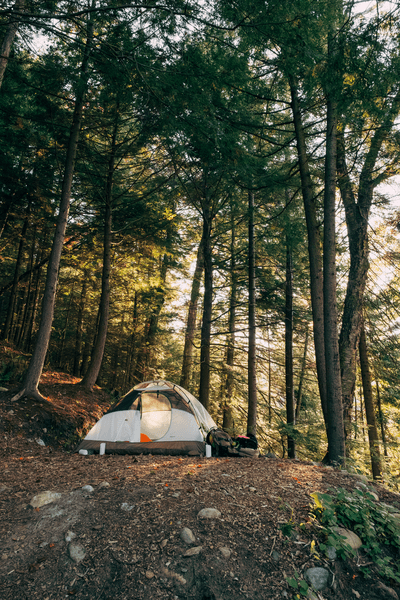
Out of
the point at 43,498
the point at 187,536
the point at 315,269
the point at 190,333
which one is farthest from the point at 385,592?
the point at 190,333

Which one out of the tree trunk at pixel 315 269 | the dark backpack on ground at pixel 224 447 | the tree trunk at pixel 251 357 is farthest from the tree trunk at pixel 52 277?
the tree trunk at pixel 251 357

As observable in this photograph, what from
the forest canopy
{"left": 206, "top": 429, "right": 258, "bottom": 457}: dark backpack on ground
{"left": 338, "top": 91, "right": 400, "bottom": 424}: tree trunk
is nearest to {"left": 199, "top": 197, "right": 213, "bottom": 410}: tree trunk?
the forest canopy

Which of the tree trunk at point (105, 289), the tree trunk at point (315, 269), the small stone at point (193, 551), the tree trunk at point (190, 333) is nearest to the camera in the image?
the small stone at point (193, 551)

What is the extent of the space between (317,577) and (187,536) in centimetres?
119

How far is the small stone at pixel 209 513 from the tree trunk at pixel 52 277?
216 inches

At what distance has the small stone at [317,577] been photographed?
2574 millimetres

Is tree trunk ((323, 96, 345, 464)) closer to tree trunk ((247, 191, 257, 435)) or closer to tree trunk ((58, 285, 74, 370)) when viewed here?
tree trunk ((247, 191, 257, 435))

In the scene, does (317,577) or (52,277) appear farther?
(52,277)

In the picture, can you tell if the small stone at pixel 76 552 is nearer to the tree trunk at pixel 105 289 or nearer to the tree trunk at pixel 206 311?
the tree trunk at pixel 206 311

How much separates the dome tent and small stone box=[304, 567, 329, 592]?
347 cm

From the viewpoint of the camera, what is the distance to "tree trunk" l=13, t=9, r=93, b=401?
707 centimetres

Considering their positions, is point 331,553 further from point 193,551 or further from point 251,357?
point 251,357

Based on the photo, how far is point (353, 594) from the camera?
259 centimetres

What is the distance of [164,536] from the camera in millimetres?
2873
